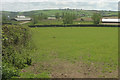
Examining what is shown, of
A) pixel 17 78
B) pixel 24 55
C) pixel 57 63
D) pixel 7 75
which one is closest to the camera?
pixel 7 75

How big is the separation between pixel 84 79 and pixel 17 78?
3.82 m

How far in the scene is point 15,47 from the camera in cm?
1005

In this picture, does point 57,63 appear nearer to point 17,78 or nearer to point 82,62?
point 82,62

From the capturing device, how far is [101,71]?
9633mm

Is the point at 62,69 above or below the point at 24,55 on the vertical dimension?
below

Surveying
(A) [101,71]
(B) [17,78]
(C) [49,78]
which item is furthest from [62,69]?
(B) [17,78]

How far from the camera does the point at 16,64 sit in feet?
31.1

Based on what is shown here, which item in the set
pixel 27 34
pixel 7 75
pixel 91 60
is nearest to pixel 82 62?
pixel 91 60

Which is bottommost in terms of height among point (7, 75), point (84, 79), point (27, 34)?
point (84, 79)

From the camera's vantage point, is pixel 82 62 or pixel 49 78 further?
pixel 82 62

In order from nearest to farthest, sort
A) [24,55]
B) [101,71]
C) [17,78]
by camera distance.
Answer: [17,78] → [101,71] → [24,55]

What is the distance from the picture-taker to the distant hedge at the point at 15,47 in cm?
891

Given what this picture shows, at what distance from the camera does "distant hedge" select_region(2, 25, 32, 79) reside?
8906mm

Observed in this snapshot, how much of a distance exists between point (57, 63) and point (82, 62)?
201cm
